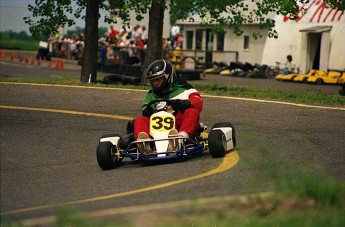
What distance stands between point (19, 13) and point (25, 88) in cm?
3254

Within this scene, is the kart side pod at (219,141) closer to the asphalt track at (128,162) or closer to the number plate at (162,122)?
the asphalt track at (128,162)

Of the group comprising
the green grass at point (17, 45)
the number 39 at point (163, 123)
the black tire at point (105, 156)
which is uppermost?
the number 39 at point (163, 123)

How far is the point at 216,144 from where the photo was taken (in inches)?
427

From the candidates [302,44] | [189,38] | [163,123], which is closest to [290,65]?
[302,44]

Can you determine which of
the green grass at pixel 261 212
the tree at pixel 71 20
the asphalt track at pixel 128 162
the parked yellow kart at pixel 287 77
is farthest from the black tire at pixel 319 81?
the green grass at pixel 261 212

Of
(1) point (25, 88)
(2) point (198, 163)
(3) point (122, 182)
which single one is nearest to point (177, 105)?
(2) point (198, 163)

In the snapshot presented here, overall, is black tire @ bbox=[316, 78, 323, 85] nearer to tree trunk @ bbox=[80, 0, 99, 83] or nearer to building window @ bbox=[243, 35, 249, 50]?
tree trunk @ bbox=[80, 0, 99, 83]

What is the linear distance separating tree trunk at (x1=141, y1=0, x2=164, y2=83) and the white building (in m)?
5.89

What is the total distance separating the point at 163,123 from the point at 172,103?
1.41 ft

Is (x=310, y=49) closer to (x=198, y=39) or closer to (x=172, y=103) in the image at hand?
(x=198, y=39)

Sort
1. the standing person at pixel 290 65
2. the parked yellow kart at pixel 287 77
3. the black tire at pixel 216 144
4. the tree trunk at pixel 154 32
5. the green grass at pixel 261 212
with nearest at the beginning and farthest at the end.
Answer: the green grass at pixel 261 212 < the black tire at pixel 216 144 < the tree trunk at pixel 154 32 < the parked yellow kart at pixel 287 77 < the standing person at pixel 290 65

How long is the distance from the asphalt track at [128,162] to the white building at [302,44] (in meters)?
15.6

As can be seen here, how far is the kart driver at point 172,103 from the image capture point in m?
11.0

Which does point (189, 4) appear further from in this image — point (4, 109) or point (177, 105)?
point (177, 105)
